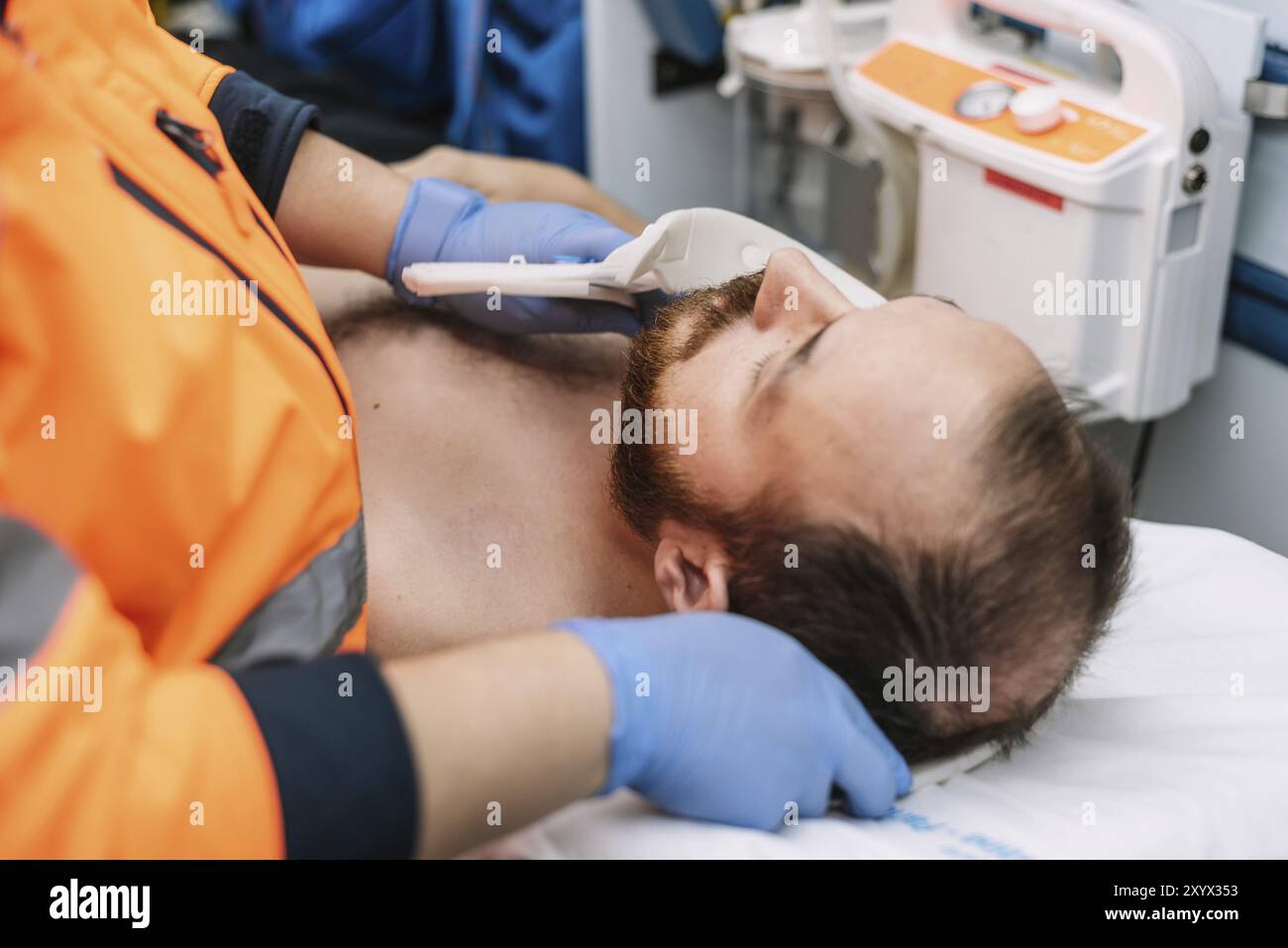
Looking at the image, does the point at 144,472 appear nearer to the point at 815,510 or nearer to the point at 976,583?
the point at 815,510

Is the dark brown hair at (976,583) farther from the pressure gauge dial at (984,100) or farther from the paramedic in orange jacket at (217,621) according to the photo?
the pressure gauge dial at (984,100)

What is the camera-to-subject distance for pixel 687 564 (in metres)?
1.07

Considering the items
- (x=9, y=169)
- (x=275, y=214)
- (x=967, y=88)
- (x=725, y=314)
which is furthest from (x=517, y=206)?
(x=9, y=169)

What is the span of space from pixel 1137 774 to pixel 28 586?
837 mm

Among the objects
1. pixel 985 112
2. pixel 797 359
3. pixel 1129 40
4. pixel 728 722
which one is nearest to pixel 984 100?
pixel 985 112

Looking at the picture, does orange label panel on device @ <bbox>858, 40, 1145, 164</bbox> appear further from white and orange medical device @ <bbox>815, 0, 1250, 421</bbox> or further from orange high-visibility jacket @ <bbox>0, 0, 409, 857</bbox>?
orange high-visibility jacket @ <bbox>0, 0, 409, 857</bbox>

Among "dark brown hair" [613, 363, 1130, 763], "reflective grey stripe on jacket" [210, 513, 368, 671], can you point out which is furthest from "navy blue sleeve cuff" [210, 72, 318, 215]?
"dark brown hair" [613, 363, 1130, 763]

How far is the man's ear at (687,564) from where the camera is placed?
1031 mm

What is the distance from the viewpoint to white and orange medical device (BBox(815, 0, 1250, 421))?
1.40m

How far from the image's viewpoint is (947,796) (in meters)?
1.00

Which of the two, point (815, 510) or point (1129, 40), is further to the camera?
point (1129, 40)

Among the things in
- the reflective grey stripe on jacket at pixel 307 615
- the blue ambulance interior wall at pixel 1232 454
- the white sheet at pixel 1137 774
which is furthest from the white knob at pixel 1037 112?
the reflective grey stripe on jacket at pixel 307 615

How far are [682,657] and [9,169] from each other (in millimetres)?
526

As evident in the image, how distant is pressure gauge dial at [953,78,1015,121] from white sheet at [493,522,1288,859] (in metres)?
0.55
